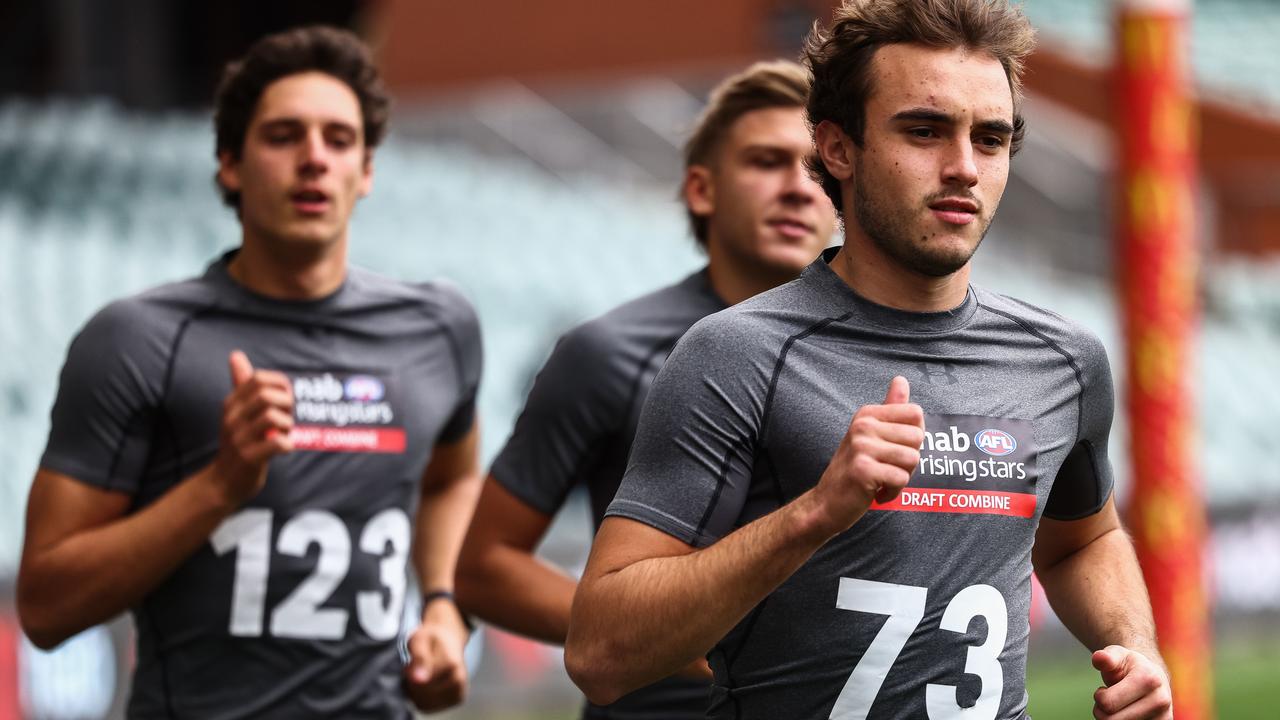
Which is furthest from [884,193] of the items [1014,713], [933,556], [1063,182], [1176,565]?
[1063,182]

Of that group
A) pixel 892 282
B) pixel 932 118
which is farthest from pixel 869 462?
pixel 932 118

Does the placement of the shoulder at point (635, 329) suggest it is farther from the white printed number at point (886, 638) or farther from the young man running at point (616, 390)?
Answer: the white printed number at point (886, 638)

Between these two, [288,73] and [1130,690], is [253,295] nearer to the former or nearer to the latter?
[288,73]

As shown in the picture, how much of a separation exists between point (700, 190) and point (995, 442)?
1.57m

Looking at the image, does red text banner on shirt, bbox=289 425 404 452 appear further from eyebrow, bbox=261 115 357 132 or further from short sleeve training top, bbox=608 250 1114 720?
short sleeve training top, bbox=608 250 1114 720

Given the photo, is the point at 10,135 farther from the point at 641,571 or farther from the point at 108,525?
the point at 641,571

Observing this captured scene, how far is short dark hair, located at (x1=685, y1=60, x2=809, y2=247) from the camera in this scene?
3867mm

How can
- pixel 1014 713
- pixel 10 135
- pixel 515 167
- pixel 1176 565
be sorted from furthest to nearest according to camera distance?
1. pixel 515 167
2. pixel 10 135
3. pixel 1176 565
4. pixel 1014 713

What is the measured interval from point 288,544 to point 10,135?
11480mm

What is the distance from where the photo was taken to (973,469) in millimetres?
2533

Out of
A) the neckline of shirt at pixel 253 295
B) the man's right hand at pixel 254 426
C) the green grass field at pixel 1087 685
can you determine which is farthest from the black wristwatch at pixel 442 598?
the green grass field at pixel 1087 685

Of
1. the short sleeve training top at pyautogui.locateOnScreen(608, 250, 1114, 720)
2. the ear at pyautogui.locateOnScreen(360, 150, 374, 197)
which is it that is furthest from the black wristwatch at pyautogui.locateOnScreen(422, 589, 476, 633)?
the short sleeve training top at pyautogui.locateOnScreen(608, 250, 1114, 720)

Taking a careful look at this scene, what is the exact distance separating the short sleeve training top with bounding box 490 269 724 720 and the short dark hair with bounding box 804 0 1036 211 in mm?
1128

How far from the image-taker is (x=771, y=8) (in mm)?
18875
